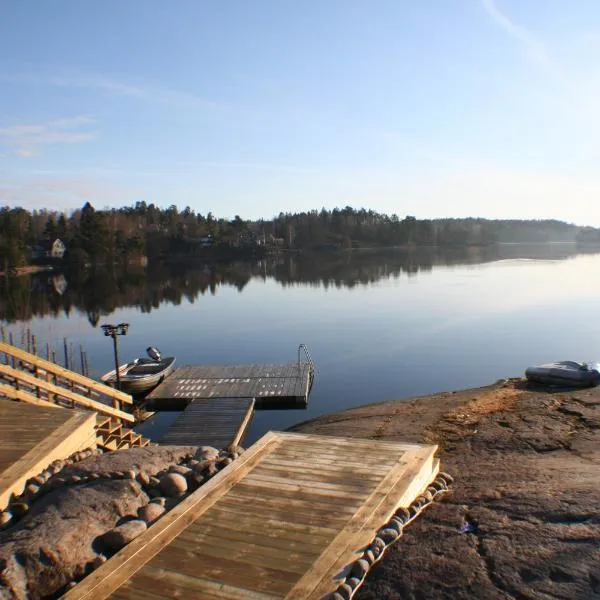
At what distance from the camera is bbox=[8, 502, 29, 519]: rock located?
682cm

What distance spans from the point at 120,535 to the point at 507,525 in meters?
4.09

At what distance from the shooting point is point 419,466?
6984mm

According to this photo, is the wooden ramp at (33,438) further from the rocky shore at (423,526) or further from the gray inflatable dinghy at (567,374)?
the gray inflatable dinghy at (567,374)

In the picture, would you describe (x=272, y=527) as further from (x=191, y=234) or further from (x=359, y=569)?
(x=191, y=234)

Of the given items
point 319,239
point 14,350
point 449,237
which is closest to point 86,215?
point 319,239

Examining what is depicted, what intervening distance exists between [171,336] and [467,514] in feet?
105

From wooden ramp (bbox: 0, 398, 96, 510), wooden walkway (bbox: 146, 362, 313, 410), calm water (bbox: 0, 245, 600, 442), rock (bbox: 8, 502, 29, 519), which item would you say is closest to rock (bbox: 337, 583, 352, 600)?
rock (bbox: 8, 502, 29, 519)

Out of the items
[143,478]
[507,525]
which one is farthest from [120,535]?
[507,525]

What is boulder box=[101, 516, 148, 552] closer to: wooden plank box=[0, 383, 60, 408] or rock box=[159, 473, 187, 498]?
rock box=[159, 473, 187, 498]

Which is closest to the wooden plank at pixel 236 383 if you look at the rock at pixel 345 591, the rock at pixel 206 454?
the rock at pixel 206 454

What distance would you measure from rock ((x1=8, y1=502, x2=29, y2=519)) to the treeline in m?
81.9

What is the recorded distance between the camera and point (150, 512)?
616 centimetres

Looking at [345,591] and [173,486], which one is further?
[173,486]

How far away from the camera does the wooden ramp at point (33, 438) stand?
25.2 ft
